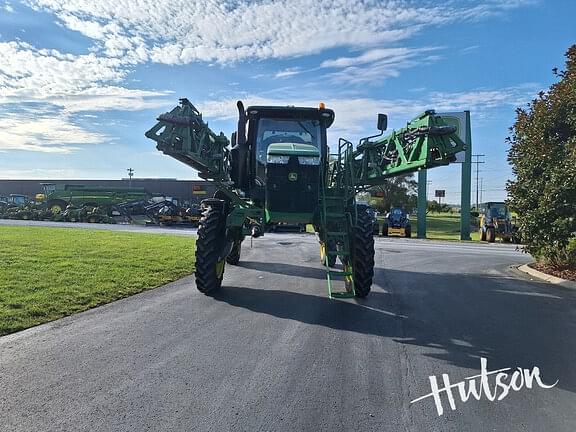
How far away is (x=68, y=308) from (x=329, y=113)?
221 inches

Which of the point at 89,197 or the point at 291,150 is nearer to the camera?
the point at 291,150

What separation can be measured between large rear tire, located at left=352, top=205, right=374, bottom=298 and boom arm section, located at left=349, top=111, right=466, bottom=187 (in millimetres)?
1326

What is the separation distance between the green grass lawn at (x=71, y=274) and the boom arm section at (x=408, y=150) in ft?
14.8

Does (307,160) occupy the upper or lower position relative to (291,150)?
lower

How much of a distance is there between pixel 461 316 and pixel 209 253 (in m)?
4.12

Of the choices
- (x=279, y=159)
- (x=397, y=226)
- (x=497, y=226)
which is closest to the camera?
(x=279, y=159)

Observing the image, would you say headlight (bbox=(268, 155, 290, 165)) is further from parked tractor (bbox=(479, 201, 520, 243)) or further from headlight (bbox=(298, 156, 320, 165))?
parked tractor (bbox=(479, 201, 520, 243))

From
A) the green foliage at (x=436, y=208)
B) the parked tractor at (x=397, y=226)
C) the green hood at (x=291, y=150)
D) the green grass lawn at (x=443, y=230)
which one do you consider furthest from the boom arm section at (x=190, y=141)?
the green foliage at (x=436, y=208)

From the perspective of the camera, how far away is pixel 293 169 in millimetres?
8258

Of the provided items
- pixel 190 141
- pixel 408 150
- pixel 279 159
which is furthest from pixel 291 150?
pixel 408 150

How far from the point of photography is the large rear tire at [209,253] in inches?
330

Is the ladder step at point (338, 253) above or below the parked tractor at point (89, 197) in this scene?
below

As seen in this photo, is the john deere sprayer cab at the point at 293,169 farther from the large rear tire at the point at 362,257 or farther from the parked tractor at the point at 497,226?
the parked tractor at the point at 497,226

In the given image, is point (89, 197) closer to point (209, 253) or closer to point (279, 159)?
point (209, 253)
